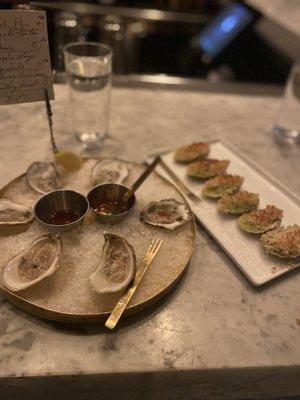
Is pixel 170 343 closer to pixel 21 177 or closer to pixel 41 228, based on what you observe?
pixel 41 228

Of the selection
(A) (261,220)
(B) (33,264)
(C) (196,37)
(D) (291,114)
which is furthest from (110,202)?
(C) (196,37)

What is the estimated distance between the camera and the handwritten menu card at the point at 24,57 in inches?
30.1

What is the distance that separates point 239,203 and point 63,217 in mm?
434

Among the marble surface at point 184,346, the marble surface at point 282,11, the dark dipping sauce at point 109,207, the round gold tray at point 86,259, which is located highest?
the marble surface at point 282,11

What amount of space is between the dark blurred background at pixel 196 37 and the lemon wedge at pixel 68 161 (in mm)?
1201

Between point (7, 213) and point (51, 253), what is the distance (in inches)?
6.6

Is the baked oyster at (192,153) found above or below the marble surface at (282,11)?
below

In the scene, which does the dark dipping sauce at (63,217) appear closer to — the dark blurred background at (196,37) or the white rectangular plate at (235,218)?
the white rectangular plate at (235,218)

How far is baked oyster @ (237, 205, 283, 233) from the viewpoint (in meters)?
0.85

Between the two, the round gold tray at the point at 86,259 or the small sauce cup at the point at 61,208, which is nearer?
the round gold tray at the point at 86,259

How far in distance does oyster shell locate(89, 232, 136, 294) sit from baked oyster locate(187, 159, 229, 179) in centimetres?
38

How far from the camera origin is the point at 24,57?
2.66ft

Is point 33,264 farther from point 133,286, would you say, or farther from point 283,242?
point 283,242

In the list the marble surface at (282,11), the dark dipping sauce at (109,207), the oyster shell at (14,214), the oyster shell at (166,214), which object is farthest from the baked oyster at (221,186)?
the marble surface at (282,11)
